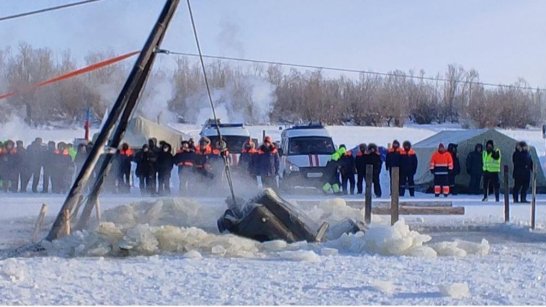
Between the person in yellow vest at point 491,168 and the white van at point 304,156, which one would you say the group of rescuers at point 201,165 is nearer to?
the person in yellow vest at point 491,168

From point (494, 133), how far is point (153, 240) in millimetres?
18691

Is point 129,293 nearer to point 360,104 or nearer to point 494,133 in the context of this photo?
point 494,133

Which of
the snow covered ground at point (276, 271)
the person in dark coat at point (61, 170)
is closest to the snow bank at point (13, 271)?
the snow covered ground at point (276, 271)

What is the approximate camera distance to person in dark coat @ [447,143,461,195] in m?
27.0

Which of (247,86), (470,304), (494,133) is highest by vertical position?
(247,86)

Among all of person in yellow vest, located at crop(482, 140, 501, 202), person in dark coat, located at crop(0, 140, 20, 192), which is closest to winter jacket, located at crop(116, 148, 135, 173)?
person in dark coat, located at crop(0, 140, 20, 192)

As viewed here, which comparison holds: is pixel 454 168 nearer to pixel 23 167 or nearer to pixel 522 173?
pixel 522 173

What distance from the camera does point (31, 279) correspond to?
10.2 meters

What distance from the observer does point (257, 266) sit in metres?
11.7

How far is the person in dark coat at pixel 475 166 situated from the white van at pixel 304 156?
16.1ft

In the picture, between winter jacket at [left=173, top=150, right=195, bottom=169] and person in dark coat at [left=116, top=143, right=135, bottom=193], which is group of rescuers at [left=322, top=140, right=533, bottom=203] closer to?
winter jacket at [left=173, top=150, right=195, bottom=169]

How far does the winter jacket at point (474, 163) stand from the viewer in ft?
88.4

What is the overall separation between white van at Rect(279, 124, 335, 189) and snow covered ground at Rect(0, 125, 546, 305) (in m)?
10.8

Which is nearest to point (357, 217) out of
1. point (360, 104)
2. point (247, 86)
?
point (247, 86)
